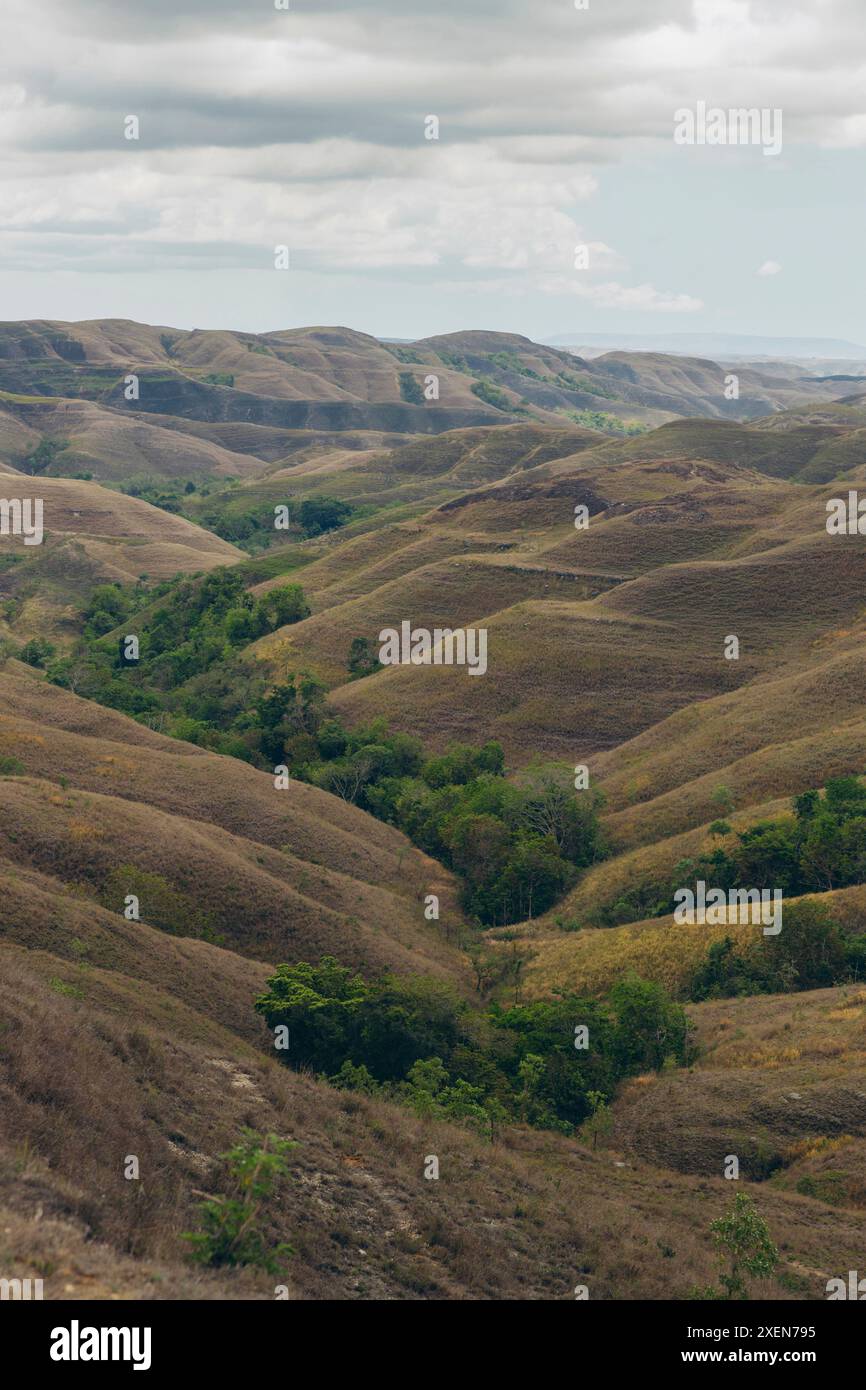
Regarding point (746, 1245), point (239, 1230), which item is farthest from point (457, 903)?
point (239, 1230)

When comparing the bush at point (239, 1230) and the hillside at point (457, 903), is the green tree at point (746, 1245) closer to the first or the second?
the hillside at point (457, 903)

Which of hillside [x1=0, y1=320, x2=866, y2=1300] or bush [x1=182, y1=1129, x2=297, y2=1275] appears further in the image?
hillside [x1=0, y1=320, x2=866, y2=1300]

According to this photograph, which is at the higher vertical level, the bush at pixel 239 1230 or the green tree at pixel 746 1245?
the bush at pixel 239 1230

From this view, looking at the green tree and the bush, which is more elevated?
the bush

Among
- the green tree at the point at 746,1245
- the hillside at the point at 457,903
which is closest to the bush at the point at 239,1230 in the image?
the hillside at the point at 457,903

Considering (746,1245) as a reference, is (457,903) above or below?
above

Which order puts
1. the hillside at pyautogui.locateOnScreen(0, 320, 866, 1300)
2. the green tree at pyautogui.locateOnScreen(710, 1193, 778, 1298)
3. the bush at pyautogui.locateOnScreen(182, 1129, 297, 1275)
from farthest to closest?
the green tree at pyautogui.locateOnScreen(710, 1193, 778, 1298) < the hillside at pyautogui.locateOnScreen(0, 320, 866, 1300) < the bush at pyautogui.locateOnScreen(182, 1129, 297, 1275)

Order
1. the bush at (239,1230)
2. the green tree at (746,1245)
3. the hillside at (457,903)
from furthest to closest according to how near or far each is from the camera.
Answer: the green tree at (746,1245) → the hillside at (457,903) → the bush at (239,1230)

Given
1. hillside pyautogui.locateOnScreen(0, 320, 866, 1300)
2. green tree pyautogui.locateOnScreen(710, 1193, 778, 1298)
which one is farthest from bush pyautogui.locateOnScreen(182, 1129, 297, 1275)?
green tree pyautogui.locateOnScreen(710, 1193, 778, 1298)

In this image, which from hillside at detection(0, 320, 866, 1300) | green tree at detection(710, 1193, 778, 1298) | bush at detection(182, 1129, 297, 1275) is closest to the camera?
bush at detection(182, 1129, 297, 1275)

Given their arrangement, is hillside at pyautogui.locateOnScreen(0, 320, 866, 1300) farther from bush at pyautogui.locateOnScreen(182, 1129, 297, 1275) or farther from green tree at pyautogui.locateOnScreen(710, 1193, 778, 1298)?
green tree at pyautogui.locateOnScreen(710, 1193, 778, 1298)

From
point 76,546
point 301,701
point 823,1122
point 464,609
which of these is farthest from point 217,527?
point 823,1122

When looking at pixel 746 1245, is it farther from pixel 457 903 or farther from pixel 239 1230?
pixel 457 903

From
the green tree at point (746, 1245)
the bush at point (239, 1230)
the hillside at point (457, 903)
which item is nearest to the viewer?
the bush at point (239, 1230)
